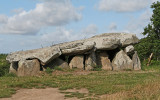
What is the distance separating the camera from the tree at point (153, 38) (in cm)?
3089

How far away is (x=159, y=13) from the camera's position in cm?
3106

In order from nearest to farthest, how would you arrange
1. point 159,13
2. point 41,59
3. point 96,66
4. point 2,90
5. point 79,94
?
point 79,94 → point 2,90 → point 41,59 → point 96,66 → point 159,13

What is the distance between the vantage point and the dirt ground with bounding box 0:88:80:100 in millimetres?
11188

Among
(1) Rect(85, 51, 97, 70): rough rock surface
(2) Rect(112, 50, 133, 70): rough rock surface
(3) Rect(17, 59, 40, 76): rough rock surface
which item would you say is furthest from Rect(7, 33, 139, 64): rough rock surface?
(2) Rect(112, 50, 133, 70): rough rock surface

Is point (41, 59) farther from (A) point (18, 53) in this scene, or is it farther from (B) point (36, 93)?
(B) point (36, 93)

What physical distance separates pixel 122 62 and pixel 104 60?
1.63 m

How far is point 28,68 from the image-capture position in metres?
19.5

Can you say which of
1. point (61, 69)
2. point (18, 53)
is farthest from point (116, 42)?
point (18, 53)

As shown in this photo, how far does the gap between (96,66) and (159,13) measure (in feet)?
44.0

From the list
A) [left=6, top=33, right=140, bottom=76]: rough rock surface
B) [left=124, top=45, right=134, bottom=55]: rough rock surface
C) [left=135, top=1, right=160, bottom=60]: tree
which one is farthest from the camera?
[left=135, top=1, right=160, bottom=60]: tree

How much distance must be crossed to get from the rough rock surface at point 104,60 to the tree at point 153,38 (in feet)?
31.7

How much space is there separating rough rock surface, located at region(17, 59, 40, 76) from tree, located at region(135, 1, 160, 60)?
16.4 m

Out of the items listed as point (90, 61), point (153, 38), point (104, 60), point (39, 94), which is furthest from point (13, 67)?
point (153, 38)

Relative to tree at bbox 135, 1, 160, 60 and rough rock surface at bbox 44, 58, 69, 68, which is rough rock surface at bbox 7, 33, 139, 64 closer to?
rough rock surface at bbox 44, 58, 69, 68
